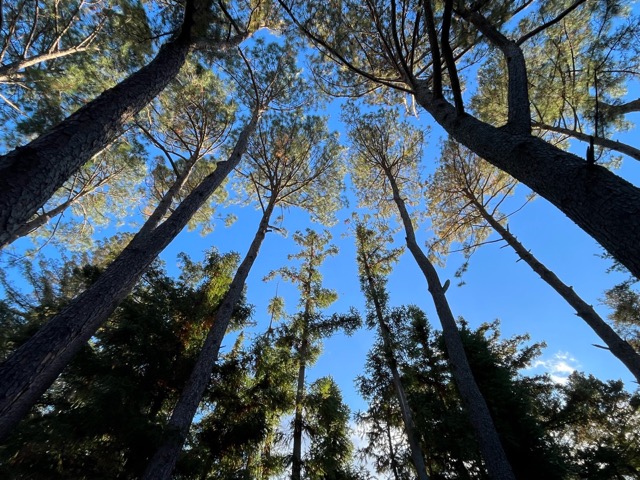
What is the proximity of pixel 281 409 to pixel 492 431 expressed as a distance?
501 centimetres

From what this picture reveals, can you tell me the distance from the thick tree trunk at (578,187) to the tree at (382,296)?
6059 mm

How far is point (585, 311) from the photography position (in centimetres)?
693

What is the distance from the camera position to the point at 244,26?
29.8 feet

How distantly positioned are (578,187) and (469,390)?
15.9 ft

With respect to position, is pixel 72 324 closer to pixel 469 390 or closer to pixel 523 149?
pixel 523 149

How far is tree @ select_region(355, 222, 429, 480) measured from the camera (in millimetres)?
6467

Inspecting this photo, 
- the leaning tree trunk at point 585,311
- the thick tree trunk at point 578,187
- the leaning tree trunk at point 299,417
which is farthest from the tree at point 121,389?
the leaning tree trunk at point 585,311

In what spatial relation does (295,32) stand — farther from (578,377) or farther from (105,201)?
(578,377)

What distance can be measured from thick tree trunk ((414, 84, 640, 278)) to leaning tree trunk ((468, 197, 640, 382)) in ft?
19.7

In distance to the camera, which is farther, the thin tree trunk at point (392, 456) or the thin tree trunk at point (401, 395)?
the thin tree trunk at point (392, 456)

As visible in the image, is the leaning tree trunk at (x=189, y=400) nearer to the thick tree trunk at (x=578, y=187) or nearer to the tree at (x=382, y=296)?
the tree at (x=382, y=296)

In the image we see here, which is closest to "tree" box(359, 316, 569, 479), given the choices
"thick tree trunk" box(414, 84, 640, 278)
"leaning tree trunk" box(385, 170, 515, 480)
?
"leaning tree trunk" box(385, 170, 515, 480)

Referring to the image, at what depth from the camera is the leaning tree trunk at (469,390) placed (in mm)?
4715

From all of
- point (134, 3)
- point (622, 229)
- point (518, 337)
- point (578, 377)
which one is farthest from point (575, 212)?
point (578, 377)
